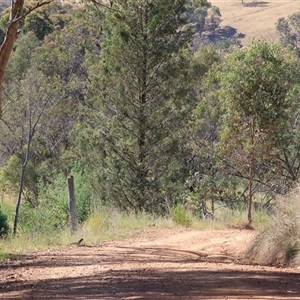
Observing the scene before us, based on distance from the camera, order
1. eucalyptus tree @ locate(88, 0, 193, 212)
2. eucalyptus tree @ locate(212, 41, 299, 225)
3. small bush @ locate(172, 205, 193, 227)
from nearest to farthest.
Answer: small bush @ locate(172, 205, 193, 227), eucalyptus tree @ locate(212, 41, 299, 225), eucalyptus tree @ locate(88, 0, 193, 212)

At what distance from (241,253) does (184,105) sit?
13871 millimetres

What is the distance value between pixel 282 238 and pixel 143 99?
13194 mm

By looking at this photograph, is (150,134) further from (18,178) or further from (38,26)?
(38,26)

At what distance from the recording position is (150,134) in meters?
22.3

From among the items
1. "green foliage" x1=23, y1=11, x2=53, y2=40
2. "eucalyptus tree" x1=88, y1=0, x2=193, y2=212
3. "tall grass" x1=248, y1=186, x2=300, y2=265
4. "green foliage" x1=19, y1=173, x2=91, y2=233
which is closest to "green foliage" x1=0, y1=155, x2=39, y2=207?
"green foliage" x1=19, y1=173, x2=91, y2=233

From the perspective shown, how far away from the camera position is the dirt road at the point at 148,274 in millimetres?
6938

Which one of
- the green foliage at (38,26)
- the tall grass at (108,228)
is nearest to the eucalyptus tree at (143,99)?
the tall grass at (108,228)

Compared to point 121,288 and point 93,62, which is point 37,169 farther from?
point 121,288

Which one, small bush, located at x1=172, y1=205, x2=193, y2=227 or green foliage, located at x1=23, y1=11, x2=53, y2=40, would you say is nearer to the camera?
small bush, located at x1=172, y1=205, x2=193, y2=227

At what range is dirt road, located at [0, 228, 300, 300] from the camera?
6938mm

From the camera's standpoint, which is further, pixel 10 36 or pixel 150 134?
pixel 150 134

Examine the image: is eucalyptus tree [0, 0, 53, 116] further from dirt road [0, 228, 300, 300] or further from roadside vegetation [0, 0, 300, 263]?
dirt road [0, 228, 300, 300]

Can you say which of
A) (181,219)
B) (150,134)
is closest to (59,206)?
(150,134)

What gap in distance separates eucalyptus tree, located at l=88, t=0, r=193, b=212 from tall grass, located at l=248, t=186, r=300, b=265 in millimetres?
11237
